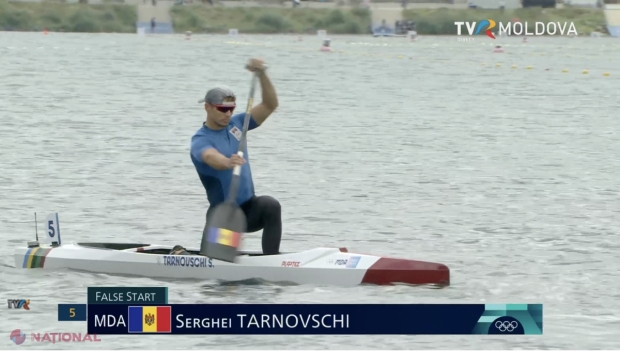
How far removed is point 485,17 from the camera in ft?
328

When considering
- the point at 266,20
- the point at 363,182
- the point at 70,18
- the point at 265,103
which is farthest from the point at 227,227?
the point at 266,20

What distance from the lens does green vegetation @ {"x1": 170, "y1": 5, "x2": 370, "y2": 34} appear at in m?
97.8

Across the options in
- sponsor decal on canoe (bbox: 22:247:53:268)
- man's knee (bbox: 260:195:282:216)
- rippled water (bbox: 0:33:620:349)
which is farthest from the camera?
sponsor decal on canoe (bbox: 22:247:53:268)

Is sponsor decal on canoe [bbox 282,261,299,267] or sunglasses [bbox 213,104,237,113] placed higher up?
sunglasses [bbox 213,104,237,113]

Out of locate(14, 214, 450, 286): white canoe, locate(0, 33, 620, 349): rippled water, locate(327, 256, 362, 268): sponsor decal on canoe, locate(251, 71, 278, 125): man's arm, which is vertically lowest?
locate(0, 33, 620, 349): rippled water

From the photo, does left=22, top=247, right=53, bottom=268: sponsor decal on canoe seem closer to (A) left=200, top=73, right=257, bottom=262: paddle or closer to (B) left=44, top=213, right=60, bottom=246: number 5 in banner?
(B) left=44, top=213, right=60, bottom=246: number 5 in banner

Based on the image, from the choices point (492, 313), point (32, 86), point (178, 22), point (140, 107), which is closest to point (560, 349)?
point (492, 313)

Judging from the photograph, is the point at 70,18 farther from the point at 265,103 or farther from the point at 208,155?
the point at 208,155

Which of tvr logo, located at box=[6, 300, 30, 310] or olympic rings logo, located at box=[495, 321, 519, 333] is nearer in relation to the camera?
olympic rings logo, located at box=[495, 321, 519, 333]

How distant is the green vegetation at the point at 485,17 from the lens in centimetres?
9831

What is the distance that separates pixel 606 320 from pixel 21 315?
192 inches

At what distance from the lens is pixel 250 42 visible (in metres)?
83.1

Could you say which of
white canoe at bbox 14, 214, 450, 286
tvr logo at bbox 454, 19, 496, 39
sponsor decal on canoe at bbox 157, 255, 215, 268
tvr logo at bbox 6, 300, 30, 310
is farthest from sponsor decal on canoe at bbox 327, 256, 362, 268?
tvr logo at bbox 454, 19, 496, 39

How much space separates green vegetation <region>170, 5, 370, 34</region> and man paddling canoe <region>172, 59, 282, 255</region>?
83.0m
